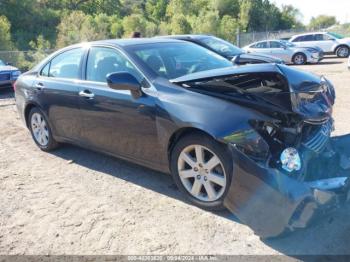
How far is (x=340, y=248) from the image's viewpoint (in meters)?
3.24

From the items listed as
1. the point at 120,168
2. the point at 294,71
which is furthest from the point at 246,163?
the point at 120,168

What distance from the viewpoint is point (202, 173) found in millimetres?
3844

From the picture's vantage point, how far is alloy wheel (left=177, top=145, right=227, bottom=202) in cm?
371

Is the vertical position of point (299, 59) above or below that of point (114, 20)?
below

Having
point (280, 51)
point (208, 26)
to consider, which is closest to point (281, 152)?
point (280, 51)

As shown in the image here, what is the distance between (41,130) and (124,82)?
2458mm

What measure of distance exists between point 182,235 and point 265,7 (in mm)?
61038

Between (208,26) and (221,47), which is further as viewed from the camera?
(208,26)

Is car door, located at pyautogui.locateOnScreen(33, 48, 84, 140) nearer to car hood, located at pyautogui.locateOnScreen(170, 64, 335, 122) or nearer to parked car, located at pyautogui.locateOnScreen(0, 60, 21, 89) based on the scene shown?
car hood, located at pyautogui.locateOnScreen(170, 64, 335, 122)

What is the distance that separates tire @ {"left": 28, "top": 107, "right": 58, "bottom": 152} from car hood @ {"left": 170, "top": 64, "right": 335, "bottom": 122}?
2704 millimetres

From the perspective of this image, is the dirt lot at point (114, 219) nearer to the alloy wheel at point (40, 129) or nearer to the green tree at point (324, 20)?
the alloy wheel at point (40, 129)

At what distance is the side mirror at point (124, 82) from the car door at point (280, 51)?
17.8m

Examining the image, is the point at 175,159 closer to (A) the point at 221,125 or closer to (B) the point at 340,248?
(A) the point at 221,125

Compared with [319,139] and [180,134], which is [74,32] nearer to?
[180,134]
